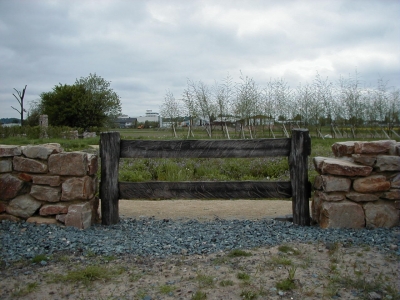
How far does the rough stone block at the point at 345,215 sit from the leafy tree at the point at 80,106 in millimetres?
32107

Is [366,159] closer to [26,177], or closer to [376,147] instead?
[376,147]

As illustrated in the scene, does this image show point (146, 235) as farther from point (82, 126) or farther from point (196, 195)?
point (82, 126)

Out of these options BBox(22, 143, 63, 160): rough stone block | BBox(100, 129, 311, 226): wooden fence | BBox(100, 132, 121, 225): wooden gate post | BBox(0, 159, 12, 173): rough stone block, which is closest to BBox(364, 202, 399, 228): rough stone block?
BBox(100, 129, 311, 226): wooden fence

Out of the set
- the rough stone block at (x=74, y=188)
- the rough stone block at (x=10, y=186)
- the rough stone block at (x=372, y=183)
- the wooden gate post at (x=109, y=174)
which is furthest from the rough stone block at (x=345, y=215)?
the rough stone block at (x=10, y=186)

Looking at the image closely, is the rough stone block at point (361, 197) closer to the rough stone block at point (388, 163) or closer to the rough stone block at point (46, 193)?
the rough stone block at point (388, 163)

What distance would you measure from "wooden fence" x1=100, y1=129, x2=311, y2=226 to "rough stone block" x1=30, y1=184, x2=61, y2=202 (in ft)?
2.04

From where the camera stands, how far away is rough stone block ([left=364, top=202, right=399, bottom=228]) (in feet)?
16.2

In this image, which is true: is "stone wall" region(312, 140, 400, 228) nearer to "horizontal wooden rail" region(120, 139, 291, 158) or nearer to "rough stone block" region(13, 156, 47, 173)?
"horizontal wooden rail" region(120, 139, 291, 158)

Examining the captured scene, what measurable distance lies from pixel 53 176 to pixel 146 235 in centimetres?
151

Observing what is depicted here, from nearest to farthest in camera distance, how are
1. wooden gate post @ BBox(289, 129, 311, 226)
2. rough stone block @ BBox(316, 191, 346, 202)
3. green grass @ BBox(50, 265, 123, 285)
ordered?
green grass @ BBox(50, 265, 123, 285)
rough stone block @ BBox(316, 191, 346, 202)
wooden gate post @ BBox(289, 129, 311, 226)

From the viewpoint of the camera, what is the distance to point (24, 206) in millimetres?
→ 5152

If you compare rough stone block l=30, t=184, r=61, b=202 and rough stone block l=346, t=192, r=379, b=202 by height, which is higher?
rough stone block l=30, t=184, r=61, b=202

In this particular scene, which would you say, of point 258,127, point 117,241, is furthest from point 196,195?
point 258,127

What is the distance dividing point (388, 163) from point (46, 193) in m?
4.61
